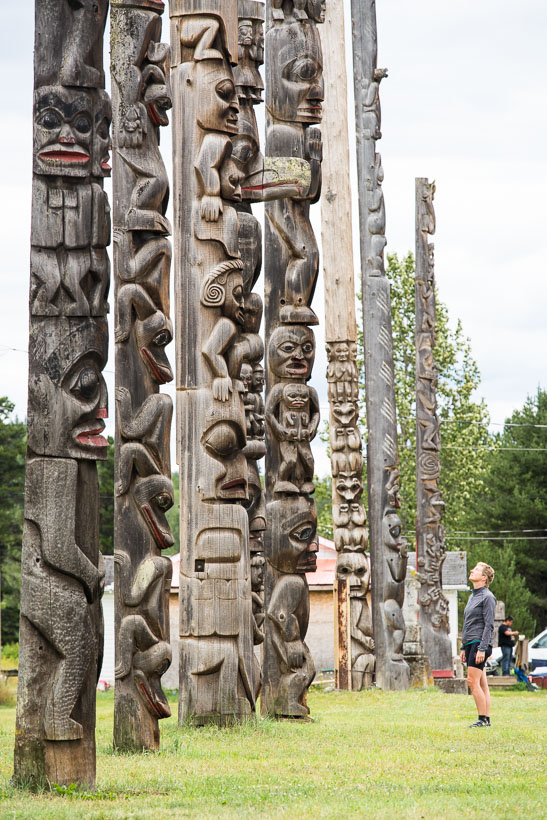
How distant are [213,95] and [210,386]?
247 cm

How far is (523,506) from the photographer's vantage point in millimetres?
42094

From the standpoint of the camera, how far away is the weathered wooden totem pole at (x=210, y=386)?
31.6 feet

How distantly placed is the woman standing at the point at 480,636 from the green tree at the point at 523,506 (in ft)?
99.2

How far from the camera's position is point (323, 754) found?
8711 millimetres

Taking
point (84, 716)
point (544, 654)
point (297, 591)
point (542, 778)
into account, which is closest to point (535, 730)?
point (297, 591)

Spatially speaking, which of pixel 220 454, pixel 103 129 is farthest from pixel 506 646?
pixel 103 129

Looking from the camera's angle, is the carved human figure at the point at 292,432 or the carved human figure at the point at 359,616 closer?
the carved human figure at the point at 292,432

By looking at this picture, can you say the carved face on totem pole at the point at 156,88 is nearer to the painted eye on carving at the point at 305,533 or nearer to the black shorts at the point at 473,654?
the painted eye on carving at the point at 305,533

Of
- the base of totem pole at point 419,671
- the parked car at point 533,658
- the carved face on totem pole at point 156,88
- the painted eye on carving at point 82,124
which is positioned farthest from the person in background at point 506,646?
the painted eye on carving at point 82,124

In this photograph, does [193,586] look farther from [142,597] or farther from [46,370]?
[46,370]

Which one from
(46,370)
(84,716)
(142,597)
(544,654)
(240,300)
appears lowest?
(544,654)

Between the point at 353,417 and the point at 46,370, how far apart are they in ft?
34.6

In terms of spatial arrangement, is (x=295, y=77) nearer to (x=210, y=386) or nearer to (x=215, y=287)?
(x=215, y=287)

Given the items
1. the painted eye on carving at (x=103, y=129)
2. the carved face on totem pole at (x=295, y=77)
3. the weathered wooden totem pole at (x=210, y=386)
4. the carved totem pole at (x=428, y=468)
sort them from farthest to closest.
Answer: the carved totem pole at (x=428, y=468), the carved face on totem pole at (x=295, y=77), the weathered wooden totem pole at (x=210, y=386), the painted eye on carving at (x=103, y=129)
